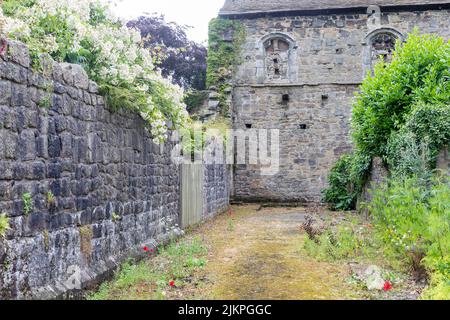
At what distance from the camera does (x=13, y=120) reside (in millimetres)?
3814

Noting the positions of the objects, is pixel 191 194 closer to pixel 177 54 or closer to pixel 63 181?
pixel 63 181

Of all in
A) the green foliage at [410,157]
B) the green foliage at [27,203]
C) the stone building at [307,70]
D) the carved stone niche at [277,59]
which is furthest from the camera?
the carved stone niche at [277,59]

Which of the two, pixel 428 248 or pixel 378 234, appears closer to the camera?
pixel 428 248

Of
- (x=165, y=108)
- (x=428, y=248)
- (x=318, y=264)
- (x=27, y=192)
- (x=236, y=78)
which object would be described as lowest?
(x=318, y=264)

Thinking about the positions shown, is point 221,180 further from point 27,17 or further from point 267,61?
point 27,17

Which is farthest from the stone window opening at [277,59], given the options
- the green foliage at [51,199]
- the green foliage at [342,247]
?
the green foliage at [51,199]

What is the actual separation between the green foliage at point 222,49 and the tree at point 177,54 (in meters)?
2.96

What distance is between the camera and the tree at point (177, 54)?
21156 mm

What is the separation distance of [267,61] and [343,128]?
3.80 m

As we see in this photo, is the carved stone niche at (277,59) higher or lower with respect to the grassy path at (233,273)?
higher

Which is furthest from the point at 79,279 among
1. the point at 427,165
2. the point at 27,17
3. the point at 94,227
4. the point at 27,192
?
the point at 427,165

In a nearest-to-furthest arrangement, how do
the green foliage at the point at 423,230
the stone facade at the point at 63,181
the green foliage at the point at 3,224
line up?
the green foliage at the point at 3,224 < the stone facade at the point at 63,181 < the green foliage at the point at 423,230

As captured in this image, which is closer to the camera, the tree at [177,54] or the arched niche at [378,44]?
the arched niche at [378,44]

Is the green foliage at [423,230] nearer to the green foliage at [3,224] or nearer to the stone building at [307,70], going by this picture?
the green foliage at [3,224]
